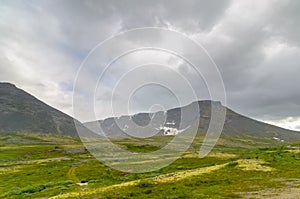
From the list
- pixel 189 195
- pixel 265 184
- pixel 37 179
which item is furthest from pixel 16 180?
pixel 265 184

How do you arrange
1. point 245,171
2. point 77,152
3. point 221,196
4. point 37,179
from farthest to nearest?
point 77,152 → point 37,179 → point 245,171 → point 221,196

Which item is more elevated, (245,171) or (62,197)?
(245,171)

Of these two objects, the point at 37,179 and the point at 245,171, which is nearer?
the point at 245,171

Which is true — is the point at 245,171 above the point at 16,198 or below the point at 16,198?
above

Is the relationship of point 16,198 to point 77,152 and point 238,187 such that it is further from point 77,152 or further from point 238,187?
point 77,152

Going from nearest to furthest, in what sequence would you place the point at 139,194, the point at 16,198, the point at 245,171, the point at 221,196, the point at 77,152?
the point at 221,196 → the point at 139,194 → the point at 16,198 → the point at 245,171 → the point at 77,152

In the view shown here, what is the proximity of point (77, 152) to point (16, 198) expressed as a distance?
141829 millimetres

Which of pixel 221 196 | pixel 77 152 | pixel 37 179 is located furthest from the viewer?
pixel 77 152

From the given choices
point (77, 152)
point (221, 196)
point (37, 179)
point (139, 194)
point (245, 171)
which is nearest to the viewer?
point (221, 196)

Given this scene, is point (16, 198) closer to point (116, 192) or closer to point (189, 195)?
point (116, 192)

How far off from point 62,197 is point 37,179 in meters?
38.0

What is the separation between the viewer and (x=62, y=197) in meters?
42.1

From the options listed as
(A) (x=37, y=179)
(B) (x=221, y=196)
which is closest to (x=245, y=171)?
(B) (x=221, y=196)

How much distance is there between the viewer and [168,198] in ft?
115
